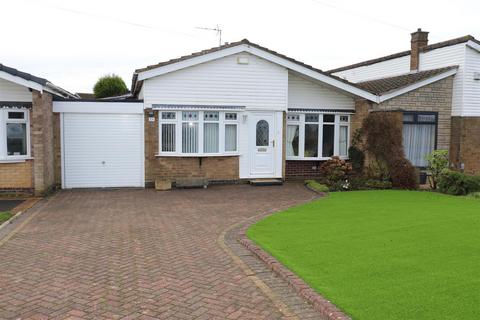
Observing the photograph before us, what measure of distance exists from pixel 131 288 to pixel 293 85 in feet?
39.2

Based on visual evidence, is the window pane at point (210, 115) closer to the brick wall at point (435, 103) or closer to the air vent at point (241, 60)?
the air vent at point (241, 60)

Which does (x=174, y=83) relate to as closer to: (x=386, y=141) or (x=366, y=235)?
(x=386, y=141)

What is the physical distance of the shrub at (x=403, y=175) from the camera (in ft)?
46.4

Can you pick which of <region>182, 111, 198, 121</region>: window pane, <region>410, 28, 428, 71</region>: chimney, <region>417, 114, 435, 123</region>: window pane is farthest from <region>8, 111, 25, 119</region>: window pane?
<region>410, 28, 428, 71</region>: chimney

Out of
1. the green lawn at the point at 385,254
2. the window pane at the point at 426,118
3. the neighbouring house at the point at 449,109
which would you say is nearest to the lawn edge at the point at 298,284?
the green lawn at the point at 385,254

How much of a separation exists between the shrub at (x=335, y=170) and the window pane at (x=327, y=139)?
129 cm

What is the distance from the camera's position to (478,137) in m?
16.8

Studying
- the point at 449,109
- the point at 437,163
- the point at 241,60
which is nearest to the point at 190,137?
the point at 241,60

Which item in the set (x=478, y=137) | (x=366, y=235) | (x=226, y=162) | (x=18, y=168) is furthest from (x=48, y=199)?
(x=478, y=137)

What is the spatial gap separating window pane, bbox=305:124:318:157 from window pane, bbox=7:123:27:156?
929cm

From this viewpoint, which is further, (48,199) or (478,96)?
(478,96)

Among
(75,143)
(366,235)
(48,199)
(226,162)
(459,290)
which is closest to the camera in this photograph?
(459,290)

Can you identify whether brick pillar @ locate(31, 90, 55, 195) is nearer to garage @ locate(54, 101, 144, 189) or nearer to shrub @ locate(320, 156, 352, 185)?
garage @ locate(54, 101, 144, 189)

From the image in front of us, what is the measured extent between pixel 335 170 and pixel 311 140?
2008 mm
